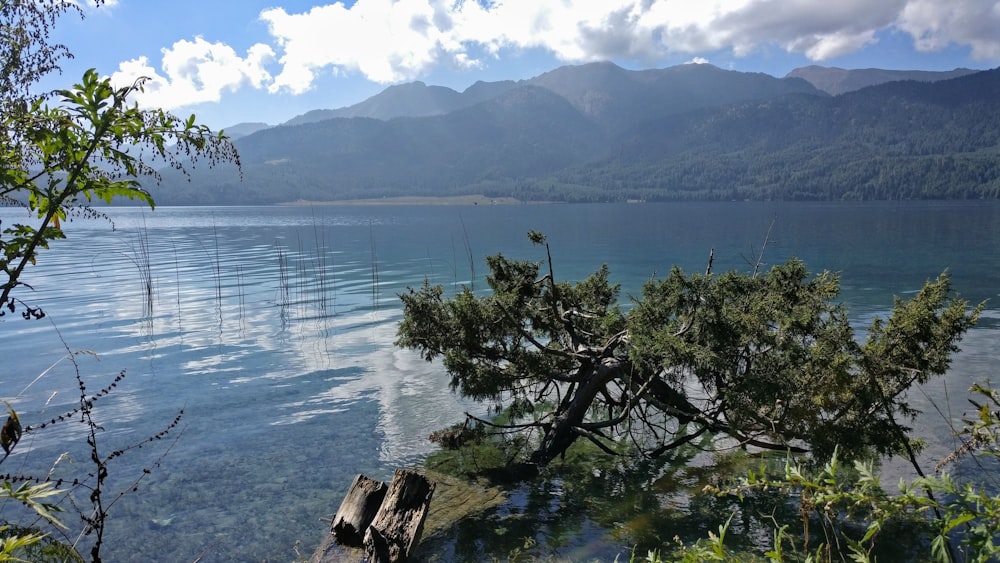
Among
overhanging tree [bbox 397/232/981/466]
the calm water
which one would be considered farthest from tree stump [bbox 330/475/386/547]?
overhanging tree [bbox 397/232/981/466]

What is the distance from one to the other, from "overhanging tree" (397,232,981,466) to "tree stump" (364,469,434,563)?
9.85 feet

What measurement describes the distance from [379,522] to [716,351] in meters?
4.99

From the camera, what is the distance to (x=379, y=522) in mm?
7605

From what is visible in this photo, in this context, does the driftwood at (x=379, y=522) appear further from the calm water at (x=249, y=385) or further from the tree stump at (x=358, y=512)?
the calm water at (x=249, y=385)

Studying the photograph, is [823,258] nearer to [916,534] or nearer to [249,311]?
[249,311]

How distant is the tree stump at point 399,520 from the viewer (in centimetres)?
727

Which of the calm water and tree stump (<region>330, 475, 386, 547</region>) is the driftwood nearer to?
tree stump (<region>330, 475, 386, 547</region>)

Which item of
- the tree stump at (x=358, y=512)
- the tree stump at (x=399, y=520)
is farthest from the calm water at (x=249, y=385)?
the tree stump at (x=358, y=512)

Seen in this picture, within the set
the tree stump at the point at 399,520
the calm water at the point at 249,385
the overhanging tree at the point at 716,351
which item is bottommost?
the calm water at the point at 249,385

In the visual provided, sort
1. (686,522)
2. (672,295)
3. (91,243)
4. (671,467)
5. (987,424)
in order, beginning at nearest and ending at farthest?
(987,424)
(686,522)
(672,295)
(671,467)
(91,243)

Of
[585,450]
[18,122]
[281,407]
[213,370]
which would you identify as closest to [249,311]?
[213,370]

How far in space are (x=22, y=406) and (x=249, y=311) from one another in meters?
12.7

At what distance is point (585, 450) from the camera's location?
12.2 m

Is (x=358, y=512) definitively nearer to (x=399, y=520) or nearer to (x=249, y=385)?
(x=399, y=520)
